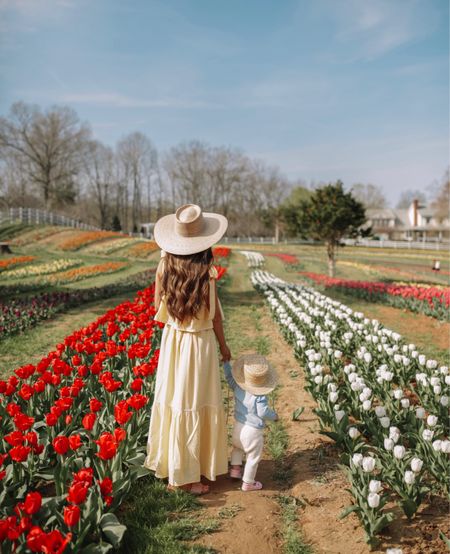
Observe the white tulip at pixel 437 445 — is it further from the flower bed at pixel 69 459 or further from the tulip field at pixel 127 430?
the flower bed at pixel 69 459

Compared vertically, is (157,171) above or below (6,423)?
above

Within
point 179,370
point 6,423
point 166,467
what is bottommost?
point 166,467

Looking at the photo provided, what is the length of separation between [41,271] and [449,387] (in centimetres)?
1805

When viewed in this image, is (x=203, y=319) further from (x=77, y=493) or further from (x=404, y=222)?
(x=404, y=222)

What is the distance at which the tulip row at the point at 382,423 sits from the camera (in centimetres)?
308

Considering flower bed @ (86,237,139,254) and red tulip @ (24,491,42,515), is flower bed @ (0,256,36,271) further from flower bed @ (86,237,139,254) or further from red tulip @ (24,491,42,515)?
red tulip @ (24,491,42,515)

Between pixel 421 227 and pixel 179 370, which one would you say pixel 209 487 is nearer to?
pixel 179 370

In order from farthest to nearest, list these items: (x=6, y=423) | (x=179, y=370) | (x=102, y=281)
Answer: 1. (x=102, y=281)
2. (x=6, y=423)
3. (x=179, y=370)

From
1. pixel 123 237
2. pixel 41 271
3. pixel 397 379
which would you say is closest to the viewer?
pixel 397 379

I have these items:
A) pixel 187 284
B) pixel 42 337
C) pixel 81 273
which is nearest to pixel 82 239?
pixel 81 273

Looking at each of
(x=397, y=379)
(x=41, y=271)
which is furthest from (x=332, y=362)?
(x=41, y=271)

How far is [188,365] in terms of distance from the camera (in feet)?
11.3

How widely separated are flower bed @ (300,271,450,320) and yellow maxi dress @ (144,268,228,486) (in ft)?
28.3

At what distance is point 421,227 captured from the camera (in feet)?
263
